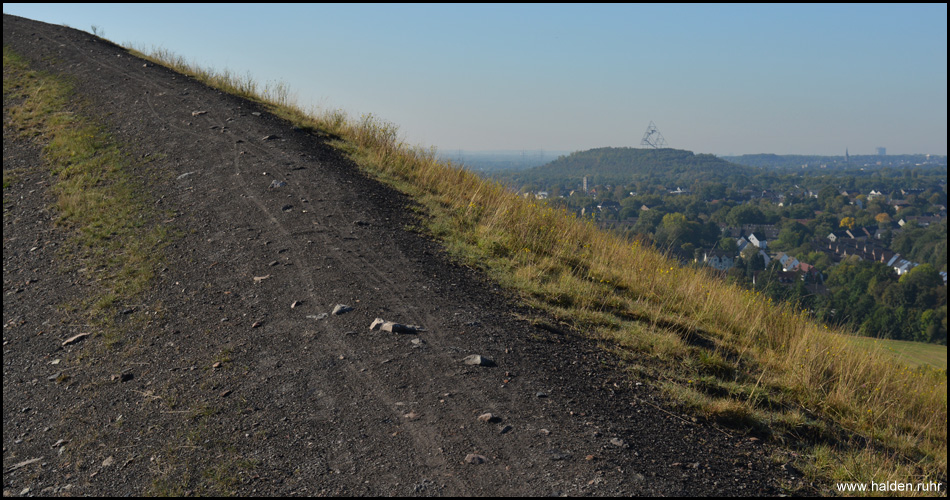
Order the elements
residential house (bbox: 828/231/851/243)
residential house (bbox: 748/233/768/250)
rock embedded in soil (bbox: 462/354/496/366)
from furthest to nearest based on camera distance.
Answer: residential house (bbox: 828/231/851/243) < residential house (bbox: 748/233/768/250) < rock embedded in soil (bbox: 462/354/496/366)

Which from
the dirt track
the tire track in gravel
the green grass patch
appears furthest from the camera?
the green grass patch

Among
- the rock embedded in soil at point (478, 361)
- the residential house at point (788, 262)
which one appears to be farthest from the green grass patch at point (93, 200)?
the residential house at point (788, 262)

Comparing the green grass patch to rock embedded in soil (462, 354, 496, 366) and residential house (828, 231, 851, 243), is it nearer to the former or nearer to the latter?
rock embedded in soil (462, 354, 496, 366)

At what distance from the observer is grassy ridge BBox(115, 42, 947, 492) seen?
13.6 feet

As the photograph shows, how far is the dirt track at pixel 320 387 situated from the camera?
331cm

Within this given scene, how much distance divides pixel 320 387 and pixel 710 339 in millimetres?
3966

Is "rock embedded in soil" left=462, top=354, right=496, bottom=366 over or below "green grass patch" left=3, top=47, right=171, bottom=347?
below

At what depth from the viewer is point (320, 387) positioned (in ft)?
13.4

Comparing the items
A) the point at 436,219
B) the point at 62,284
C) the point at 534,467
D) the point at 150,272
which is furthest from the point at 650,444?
the point at 62,284

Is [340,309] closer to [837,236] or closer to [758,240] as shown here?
[758,240]

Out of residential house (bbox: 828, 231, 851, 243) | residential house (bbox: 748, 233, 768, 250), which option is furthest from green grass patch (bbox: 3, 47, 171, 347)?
residential house (bbox: 828, 231, 851, 243)

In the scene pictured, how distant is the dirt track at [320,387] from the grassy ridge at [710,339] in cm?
43

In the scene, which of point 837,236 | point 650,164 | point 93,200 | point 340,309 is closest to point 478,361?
point 340,309

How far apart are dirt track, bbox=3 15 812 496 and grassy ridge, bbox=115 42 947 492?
1.40 feet
